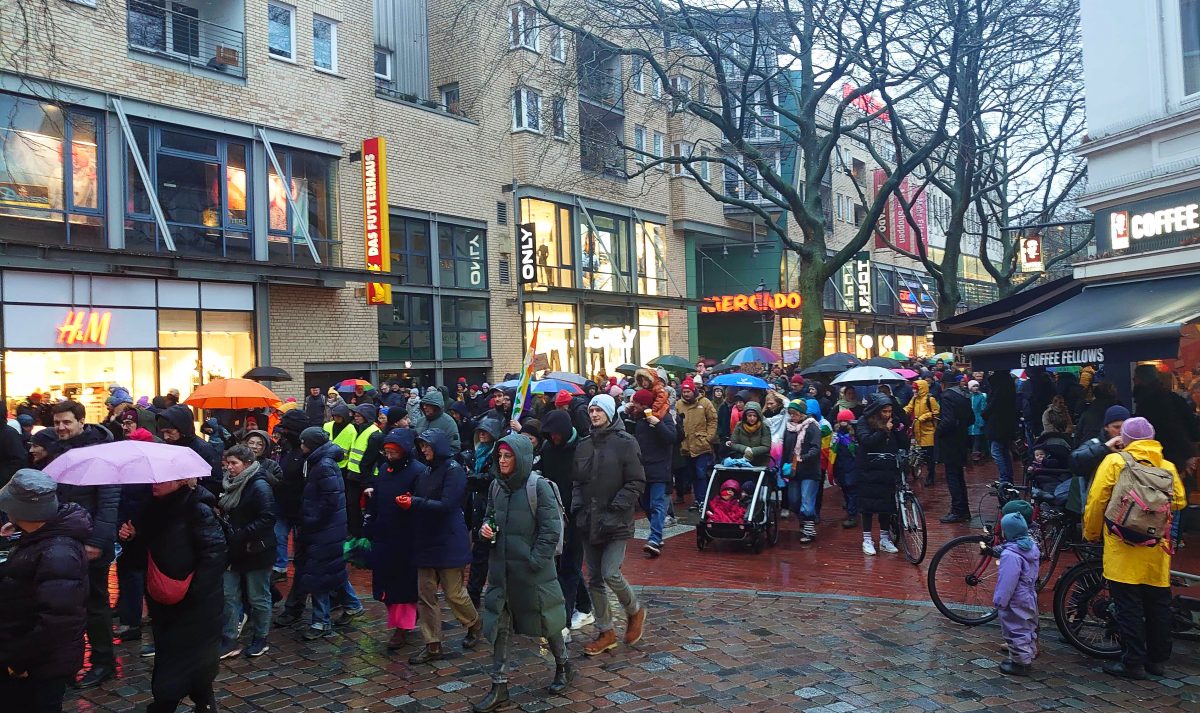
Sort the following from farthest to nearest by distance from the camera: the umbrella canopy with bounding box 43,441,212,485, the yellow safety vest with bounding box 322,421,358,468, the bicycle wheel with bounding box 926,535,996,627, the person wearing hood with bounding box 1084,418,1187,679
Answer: the yellow safety vest with bounding box 322,421,358,468
the bicycle wheel with bounding box 926,535,996,627
the person wearing hood with bounding box 1084,418,1187,679
the umbrella canopy with bounding box 43,441,212,485

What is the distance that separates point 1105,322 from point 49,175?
680 inches

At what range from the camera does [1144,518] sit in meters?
5.87

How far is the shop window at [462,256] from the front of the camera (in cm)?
2428

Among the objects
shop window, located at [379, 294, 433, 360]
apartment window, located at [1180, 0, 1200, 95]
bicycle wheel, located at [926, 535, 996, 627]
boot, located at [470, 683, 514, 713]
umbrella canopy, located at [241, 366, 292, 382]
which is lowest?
boot, located at [470, 683, 514, 713]

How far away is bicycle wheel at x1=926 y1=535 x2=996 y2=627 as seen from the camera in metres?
7.22

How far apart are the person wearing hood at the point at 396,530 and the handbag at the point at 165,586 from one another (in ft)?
6.45

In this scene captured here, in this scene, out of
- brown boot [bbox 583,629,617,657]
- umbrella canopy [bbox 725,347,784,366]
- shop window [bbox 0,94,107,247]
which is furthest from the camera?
umbrella canopy [bbox 725,347,784,366]

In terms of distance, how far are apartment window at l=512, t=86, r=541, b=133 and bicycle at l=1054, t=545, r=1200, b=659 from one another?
22058mm

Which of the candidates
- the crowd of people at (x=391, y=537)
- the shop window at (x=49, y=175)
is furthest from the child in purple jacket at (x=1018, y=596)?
the shop window at (x=49, y=175)

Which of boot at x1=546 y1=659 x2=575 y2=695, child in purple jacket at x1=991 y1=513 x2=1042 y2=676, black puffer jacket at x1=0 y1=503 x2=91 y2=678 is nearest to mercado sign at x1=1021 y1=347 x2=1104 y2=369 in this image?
child in purple jacket at x1=991 y1=513 x2=1042 y2=676

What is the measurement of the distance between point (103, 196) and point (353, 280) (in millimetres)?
5322

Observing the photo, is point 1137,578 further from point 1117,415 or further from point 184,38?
point 184,38

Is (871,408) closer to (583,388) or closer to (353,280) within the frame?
(583,388)

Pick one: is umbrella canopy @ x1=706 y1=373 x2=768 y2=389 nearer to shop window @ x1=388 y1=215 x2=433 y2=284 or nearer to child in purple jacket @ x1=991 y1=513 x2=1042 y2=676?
child in purple jacket @ x1=991 y1=513 x2=1042 y2=676
